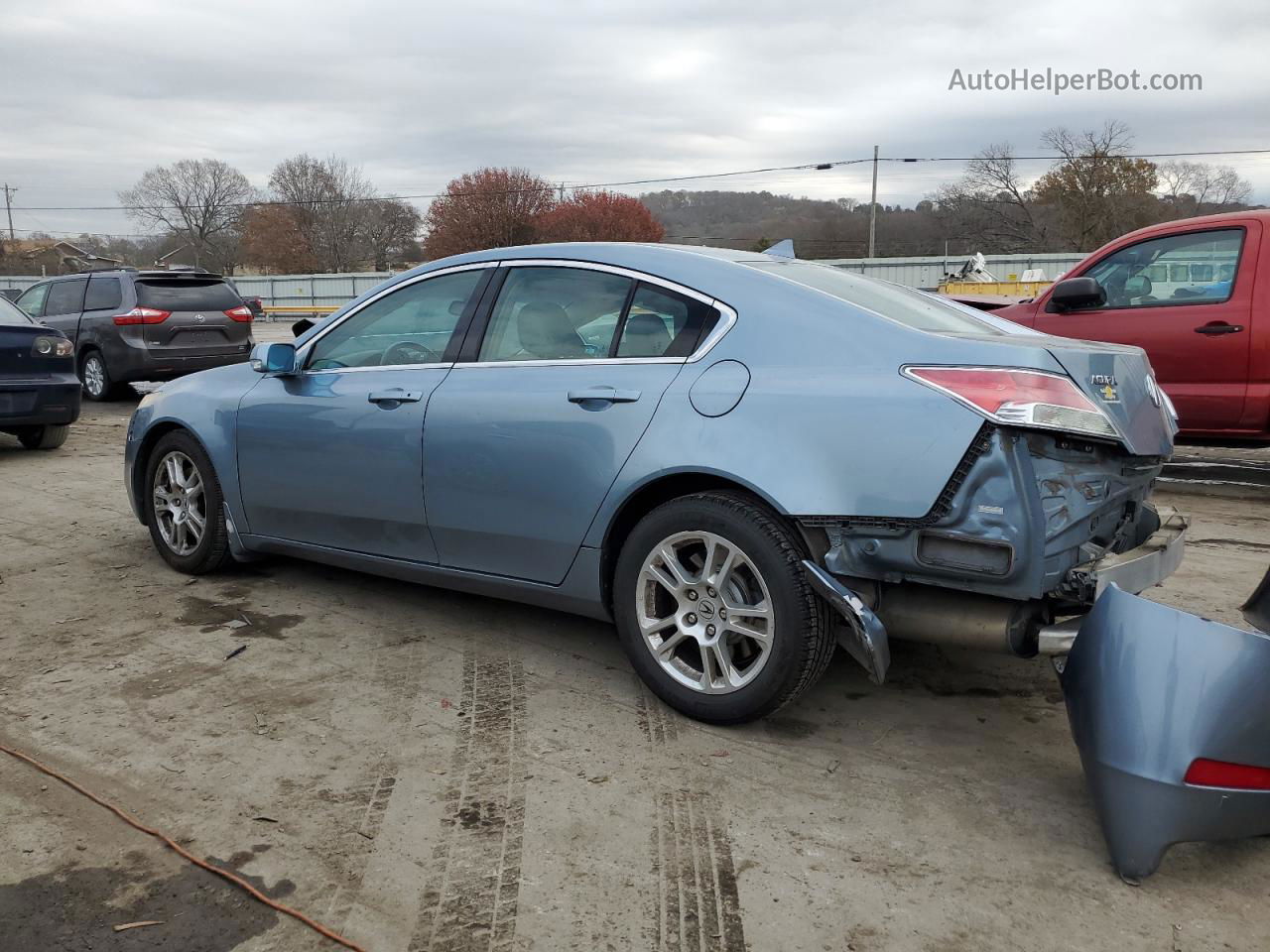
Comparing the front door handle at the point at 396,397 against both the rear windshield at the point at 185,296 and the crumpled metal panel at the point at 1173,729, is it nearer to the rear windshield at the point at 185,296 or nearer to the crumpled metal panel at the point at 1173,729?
the crumpled metal panel at the point at 1173,729

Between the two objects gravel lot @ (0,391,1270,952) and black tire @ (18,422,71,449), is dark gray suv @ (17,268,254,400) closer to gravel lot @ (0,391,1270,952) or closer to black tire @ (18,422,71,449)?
black tire @ (18,422,71,449)

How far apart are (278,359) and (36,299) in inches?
468

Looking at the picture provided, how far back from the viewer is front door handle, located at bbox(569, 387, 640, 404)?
3.57m

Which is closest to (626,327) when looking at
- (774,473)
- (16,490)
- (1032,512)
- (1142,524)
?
(774,473)

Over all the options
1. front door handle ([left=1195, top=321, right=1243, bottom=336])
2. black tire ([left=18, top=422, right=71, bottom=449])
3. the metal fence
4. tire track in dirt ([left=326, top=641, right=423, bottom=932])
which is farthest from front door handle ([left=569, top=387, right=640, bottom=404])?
the metal fence

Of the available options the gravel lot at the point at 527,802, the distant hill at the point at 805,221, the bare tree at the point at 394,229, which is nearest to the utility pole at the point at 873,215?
the distant hill at the point at 805,221

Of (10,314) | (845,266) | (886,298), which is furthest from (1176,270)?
(845,266)

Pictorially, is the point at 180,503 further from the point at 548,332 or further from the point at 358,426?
the point at 548,332

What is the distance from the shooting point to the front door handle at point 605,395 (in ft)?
11.7

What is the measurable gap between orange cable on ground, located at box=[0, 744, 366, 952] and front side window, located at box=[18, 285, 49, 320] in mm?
12845

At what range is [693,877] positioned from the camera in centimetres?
265

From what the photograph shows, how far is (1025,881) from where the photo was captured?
103 inches

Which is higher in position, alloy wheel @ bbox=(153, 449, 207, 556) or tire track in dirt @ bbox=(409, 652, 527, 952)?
alloy wheel @ bbox=(153, 449, 207, 556)

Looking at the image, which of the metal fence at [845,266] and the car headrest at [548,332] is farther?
the metal fence at [845,266]
